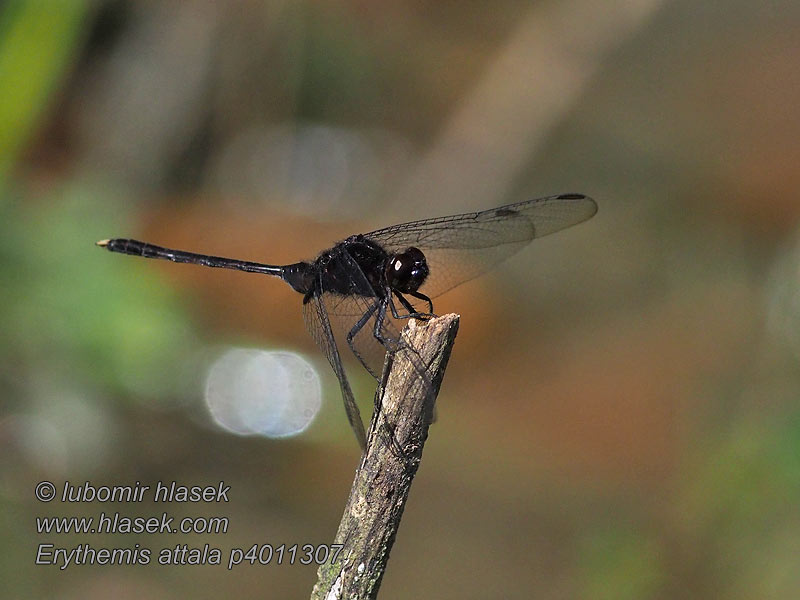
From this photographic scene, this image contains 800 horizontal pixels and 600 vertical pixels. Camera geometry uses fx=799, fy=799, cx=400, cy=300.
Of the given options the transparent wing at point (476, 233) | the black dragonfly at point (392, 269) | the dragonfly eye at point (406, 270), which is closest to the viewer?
the black dragonfly at point (392, 269)

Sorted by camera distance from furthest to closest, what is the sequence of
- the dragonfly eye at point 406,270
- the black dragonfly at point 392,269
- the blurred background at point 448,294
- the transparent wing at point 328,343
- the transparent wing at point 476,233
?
the blurred background at point 448,294 < the transparent wing at point 476,233 < the dragonfly eye at point 406,270 < the black dragonfly at point 392,269 < the transparent wing at point 328,343

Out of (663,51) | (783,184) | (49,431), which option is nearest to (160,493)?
(49,431)

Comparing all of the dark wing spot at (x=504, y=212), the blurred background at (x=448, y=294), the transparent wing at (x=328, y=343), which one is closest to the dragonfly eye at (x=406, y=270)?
the transparent wing at (x=328, y=343)

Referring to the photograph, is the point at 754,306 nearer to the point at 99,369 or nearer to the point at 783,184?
the point at 783,184

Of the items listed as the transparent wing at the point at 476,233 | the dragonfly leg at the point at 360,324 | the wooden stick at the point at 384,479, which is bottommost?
the wooden stick at the point at 384,479

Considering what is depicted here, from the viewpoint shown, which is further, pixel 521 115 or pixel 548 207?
pixel 521 115

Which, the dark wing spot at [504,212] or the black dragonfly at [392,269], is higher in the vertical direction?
the dark wing spot at [504,212]

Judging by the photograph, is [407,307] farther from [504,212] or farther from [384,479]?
[384,479]

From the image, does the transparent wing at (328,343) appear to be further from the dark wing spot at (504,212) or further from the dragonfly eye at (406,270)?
the dark wing spot at (504,212)
